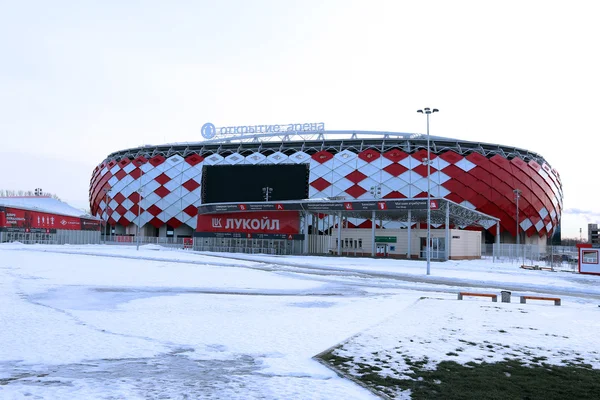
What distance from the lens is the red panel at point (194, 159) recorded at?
308 feet

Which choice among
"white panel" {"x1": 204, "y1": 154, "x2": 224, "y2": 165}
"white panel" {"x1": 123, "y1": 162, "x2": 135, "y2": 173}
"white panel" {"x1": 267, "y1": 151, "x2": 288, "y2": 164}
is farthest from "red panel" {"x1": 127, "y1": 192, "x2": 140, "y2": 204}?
"white panel" {"x1": 267, "y1": 151, "x2": 288, "y2": 164}

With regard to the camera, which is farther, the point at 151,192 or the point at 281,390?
the point at 151,192

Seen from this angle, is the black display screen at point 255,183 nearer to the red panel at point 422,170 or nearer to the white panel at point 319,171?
the white panel at point 319,171

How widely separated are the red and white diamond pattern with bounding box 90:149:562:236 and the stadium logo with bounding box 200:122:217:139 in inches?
145

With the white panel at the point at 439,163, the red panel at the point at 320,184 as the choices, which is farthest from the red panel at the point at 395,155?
the red panel at the point at 320,184

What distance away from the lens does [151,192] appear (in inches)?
3730

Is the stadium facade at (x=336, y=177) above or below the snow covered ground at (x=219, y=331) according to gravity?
above

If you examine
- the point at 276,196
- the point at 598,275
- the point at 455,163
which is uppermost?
the point at 455,163

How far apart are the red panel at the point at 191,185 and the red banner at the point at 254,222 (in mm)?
31516

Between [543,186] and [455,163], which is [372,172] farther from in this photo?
[543,186]

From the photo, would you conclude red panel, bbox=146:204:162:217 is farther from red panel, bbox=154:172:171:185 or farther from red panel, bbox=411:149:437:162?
red panel, bbox=411:149:437:162

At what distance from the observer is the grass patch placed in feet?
23.3

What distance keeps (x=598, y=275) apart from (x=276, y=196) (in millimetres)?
42548

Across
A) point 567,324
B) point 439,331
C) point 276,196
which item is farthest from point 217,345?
point 276,196
